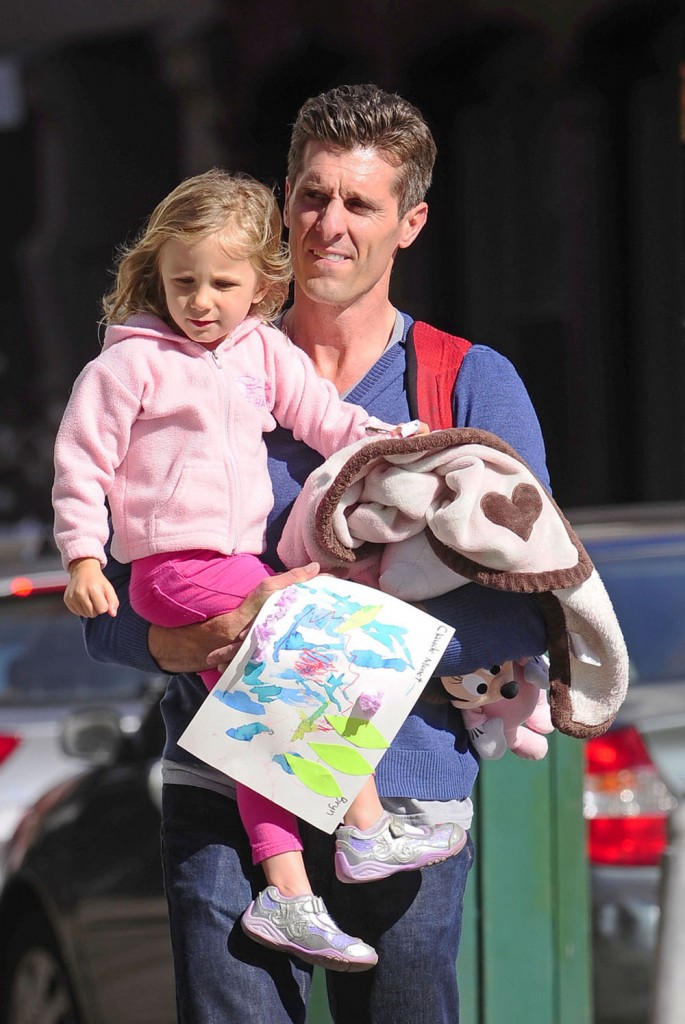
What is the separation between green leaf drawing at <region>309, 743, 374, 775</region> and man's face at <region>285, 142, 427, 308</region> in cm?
73

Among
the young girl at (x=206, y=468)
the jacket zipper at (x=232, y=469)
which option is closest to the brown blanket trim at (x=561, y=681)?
the young girl at (x=206, y=468)

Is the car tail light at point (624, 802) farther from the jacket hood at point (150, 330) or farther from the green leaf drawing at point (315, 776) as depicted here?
the jacket hood at point (150, 330)

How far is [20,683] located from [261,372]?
8.19ft

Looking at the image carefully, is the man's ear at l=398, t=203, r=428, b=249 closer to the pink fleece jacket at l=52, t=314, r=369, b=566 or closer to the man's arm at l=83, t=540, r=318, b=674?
the pink fleece jacket at l=52, t=314, r=369, b=566


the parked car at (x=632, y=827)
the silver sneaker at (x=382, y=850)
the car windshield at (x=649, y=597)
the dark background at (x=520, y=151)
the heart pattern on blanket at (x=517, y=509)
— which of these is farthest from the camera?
the dark background at (x=520, y=151)

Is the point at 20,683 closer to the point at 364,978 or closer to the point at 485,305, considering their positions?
the point at 364,978

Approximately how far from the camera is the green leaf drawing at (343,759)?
2377mm

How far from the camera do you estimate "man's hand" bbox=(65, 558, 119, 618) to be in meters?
2.40

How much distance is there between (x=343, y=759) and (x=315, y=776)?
5 centimetres

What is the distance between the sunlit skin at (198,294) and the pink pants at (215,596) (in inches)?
2.9

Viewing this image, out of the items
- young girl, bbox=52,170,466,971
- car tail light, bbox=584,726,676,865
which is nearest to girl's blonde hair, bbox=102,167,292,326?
young girl, bbox=52,170,466,971

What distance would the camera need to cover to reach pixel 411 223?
8.78ft

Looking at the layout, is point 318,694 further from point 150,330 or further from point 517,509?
point 150,330

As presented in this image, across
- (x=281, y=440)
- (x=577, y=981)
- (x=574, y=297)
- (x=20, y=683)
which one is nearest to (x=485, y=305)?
(x=574, y=297)
